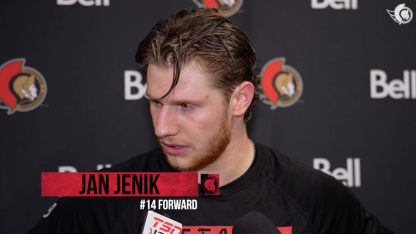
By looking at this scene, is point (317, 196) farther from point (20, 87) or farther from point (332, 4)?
point (20, 87)

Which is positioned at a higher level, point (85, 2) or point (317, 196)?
point (85, 2)

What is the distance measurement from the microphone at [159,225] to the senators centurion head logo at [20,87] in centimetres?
76

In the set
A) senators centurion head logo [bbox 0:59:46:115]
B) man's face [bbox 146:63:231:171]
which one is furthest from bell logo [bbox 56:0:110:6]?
man's face [bbox 146:63:231:171]

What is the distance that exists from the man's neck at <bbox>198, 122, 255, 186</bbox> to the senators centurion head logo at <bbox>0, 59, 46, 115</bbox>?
0.77 metres

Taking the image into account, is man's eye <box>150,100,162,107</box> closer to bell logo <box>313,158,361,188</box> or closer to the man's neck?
the man's neck

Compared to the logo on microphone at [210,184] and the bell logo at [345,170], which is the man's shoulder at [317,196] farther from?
the bell logo at [345,170]

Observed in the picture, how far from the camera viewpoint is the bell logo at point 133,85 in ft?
5.39

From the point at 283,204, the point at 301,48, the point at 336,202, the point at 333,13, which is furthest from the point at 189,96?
the point at 333,13

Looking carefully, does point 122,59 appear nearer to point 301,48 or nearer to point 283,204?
point 301,48

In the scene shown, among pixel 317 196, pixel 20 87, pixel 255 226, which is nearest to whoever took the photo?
pixel 255 226

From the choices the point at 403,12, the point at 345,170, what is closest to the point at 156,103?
the point at 403,12

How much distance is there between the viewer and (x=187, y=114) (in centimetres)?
108

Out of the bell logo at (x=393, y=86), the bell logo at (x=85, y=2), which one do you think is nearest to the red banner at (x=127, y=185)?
the bell logo at (x=85, y=2)

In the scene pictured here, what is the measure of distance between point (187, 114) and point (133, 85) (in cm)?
62
